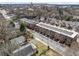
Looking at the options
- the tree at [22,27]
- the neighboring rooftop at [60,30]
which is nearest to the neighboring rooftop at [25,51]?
the tree at [22,27]

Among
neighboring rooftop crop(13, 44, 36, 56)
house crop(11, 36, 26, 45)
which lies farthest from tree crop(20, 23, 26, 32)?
neighboring rooftop crop(13, 44, 36, 56)

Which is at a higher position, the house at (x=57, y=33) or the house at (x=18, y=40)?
the house at (x=57, y=33)

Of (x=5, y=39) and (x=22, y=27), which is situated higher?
(x=22, y=27)

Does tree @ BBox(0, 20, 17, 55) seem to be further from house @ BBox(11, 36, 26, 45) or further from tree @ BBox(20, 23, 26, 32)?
tree @ BBox(20, 23, 26, 32)

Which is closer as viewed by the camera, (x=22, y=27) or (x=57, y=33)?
(x=57, y=33)

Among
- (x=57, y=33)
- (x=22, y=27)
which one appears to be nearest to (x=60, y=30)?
(x=57, y=33)

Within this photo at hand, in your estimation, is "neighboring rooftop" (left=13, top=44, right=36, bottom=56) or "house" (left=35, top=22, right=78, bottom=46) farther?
"neighboring rooftop" (left=13, top=44, right=36, bottom=56)

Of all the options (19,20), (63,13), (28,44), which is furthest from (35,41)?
(63,13)

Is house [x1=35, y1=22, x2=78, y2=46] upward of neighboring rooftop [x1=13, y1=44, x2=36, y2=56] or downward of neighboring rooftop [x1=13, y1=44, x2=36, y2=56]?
upward

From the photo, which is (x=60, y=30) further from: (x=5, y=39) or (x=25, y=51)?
(x=5, y=39)

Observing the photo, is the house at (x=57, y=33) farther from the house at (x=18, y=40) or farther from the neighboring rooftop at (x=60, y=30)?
the house at (x=18, y=40)

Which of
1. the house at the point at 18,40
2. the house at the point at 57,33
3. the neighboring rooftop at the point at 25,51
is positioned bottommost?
the neighboring rooftop at the point at 25,51

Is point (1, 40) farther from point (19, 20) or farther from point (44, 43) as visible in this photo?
point (44, 43)
